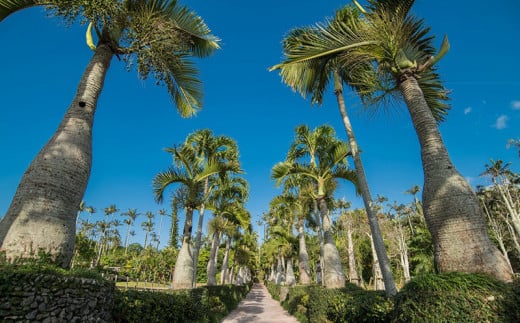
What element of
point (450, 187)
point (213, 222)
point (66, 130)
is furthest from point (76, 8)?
Answer: point (213, 222)

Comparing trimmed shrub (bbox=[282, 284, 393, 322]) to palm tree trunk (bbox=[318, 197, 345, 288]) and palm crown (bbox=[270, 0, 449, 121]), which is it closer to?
palm tree trunk (bbox=[318, 197, 345, 288])

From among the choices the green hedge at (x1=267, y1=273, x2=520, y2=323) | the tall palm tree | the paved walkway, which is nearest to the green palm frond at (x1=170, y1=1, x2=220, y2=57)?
the tall palm tree

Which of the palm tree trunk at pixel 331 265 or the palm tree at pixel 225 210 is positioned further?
the palm tree at pixel 225 210

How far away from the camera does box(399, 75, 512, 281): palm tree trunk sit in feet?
9.93

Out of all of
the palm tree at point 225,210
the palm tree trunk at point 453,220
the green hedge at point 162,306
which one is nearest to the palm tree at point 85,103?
the green hedge at point 162,306

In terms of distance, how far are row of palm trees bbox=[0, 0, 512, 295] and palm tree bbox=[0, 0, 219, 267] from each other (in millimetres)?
15

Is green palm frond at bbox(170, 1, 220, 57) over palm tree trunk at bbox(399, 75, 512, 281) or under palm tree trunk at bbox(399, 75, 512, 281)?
over

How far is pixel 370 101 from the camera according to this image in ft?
18.1

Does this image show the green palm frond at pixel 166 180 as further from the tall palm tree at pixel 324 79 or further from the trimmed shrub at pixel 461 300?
the trimmed shrub at pixel 461 300

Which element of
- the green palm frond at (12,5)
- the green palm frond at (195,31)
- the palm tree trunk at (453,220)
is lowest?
the palm tree trunk at (453,220)

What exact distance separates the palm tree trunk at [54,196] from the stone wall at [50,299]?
518mm

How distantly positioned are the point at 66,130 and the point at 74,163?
681 millimetres

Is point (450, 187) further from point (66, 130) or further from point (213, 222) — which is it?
point (213, 222)

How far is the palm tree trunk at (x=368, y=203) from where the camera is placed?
5707 millimetres
